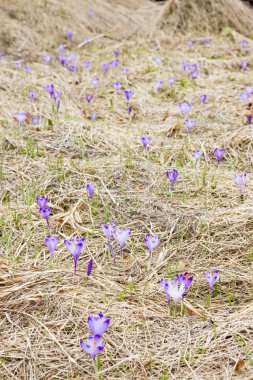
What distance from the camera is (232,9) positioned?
7754 mm

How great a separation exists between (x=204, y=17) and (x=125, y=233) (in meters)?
6.14

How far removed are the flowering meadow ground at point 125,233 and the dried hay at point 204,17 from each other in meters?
2.88

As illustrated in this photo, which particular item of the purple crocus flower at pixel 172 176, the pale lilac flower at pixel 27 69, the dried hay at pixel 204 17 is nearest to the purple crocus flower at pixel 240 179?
the purple crocus flower at pixel 172 176

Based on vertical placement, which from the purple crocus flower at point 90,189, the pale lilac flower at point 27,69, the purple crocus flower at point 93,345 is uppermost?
the purple crocus flower at point 93,345

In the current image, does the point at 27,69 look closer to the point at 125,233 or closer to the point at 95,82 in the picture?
the point at 95,82

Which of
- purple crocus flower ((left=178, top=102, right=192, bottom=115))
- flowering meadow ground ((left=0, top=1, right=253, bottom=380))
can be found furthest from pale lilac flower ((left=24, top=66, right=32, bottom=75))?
purple crocus flower ((left=178, top=102, right=192, bottom=115))

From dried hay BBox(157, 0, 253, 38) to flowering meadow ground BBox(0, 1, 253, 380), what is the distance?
2881 mm

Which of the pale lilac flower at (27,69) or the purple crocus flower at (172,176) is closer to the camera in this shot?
the purple crocus flower at (172,176)

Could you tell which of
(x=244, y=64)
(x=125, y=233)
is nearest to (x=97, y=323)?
(x=125, y=233)

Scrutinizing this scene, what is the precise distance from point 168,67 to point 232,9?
232 cm

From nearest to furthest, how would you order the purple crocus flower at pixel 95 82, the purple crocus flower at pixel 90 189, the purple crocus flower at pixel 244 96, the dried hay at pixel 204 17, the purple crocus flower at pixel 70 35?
1. the purple crocus flower at pixel 90 189
2. the purple crocus flower at pixel 244 96
3. the purple crocus flower at pixel 95 82
4. the purple crocus flower at pixel 70 35
5. the dried hay at pixel 204 17

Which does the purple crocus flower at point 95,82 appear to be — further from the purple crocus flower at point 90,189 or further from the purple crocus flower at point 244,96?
the purple crocus flower at point 90,189

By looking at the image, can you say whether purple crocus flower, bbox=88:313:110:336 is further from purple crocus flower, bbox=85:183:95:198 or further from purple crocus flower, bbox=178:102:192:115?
purple crocus flower, bbox=178:102:192:115

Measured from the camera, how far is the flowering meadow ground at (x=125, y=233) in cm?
194
